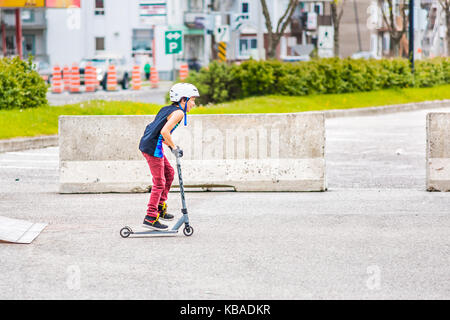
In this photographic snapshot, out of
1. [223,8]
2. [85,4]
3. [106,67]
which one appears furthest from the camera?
[223,8]

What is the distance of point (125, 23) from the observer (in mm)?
66438

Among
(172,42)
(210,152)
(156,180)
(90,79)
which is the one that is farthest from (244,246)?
(90,79)

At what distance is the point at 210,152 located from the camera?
12.7 meters

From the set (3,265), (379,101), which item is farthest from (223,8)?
(3,265)

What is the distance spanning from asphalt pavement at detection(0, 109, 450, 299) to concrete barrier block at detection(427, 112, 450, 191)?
0.92ft

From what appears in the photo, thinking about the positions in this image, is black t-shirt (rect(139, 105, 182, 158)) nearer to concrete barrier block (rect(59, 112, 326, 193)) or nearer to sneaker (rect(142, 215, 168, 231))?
sneaker (rect(142, 215, 168, 231))

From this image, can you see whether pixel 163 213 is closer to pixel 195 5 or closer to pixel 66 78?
pixel 66 78

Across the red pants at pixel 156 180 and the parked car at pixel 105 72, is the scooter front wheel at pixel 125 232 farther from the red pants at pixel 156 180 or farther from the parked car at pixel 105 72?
the parked car at pixel 105 72

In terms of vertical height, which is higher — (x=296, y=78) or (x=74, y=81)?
(x=296, y=78)

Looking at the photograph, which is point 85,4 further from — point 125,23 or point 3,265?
point 3,265

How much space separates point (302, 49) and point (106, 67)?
73.3ft

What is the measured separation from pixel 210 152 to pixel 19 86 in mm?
10378

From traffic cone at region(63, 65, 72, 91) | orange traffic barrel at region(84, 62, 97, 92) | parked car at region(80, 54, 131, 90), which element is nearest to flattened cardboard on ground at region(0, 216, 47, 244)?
orange traffic barrel at region(84, 62, 97, 92)

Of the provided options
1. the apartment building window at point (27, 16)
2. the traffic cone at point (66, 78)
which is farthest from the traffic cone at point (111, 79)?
the apartment building window at point (27, 16)
